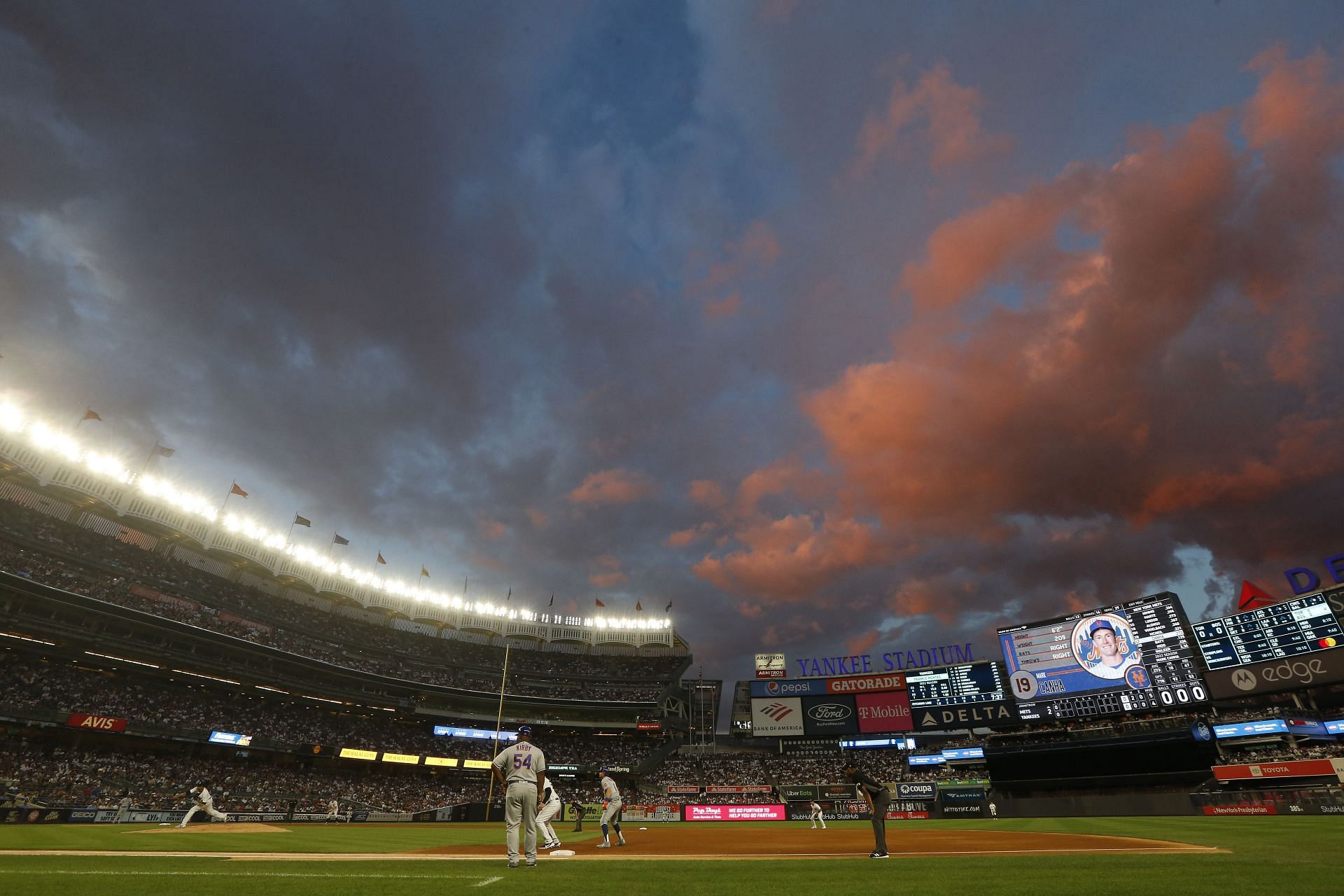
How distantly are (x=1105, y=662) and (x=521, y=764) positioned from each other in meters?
57.0

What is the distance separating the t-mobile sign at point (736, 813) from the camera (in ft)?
154

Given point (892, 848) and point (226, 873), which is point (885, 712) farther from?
point (226, 873)

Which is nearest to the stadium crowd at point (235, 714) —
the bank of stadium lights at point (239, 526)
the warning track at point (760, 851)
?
the bank of stadium lights at point (239, 526)

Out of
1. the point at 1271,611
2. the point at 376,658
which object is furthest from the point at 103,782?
the point at 1271,611

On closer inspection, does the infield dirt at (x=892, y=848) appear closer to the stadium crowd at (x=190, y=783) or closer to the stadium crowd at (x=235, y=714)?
the stadium crowd at (x=190, y=783)

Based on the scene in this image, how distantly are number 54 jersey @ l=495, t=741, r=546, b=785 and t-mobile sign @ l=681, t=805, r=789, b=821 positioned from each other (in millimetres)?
43168

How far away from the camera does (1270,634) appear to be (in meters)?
47.7

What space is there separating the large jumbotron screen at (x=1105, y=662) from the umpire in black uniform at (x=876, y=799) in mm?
48998

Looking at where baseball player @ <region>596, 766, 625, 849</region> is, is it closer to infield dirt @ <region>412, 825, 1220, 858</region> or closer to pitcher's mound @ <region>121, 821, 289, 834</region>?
infield dirt @ <region>412, 825, 1220, 858</region>

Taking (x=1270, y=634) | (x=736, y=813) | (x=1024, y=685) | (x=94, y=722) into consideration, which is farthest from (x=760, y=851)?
(x=1270, y=634)

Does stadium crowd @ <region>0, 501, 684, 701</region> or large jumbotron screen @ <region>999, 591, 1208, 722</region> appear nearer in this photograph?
stadium crowd @ <region>0, 501, 684, 701</region>

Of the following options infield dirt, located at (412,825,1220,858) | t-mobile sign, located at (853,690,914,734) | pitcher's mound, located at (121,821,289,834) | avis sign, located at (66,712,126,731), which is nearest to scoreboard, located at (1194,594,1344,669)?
t-mobile sign, located at (853,690,914,734)

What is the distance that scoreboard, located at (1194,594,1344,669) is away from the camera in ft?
150

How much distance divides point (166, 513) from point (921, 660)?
74.2 metres
